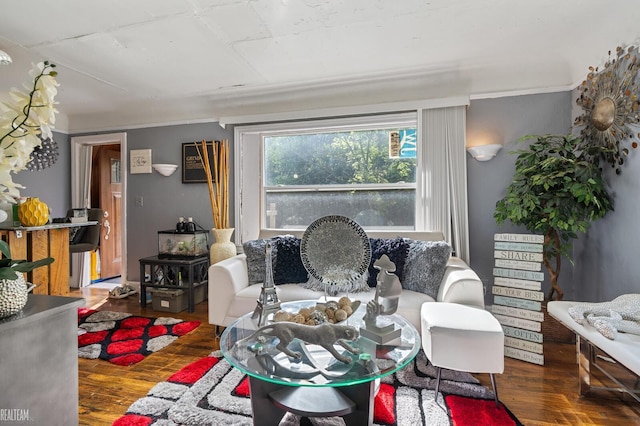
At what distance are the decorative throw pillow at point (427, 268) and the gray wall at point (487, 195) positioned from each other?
86 cm

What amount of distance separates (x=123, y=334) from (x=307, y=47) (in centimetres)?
280

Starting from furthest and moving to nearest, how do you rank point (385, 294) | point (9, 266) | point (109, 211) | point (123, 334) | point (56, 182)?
point (109, 211) < point (56, 182) < point (123, 334) < point (385, 294) < point (9, 266)

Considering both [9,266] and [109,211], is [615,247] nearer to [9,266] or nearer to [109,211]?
[9,266]

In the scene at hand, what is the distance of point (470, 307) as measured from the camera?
1.98 m

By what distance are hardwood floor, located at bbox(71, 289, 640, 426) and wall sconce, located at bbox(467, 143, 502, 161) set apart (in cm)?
163

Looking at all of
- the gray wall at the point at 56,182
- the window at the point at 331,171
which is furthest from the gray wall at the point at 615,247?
the gray wall at the point at 56,182

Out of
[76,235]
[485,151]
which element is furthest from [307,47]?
[76,235]

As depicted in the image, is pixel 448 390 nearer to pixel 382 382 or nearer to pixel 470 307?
pixel 382 382

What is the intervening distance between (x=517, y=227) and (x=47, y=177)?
18.2 feet

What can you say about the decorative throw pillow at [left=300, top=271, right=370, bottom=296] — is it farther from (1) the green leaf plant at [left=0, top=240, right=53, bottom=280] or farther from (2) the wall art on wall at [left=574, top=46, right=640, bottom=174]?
(2) the wall art on wall at [left=574, top=46, right=640, bottom=174]

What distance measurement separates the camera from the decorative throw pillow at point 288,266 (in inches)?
107

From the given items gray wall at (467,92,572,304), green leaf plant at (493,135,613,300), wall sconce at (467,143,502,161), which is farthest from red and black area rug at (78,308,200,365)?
wall sconce at (467,143,502,161)

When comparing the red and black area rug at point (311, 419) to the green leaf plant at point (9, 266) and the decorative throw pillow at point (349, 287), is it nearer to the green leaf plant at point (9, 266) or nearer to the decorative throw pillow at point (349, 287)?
the decorative throw pillow at point (349, 287)

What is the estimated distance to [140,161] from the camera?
4113 millimetres
